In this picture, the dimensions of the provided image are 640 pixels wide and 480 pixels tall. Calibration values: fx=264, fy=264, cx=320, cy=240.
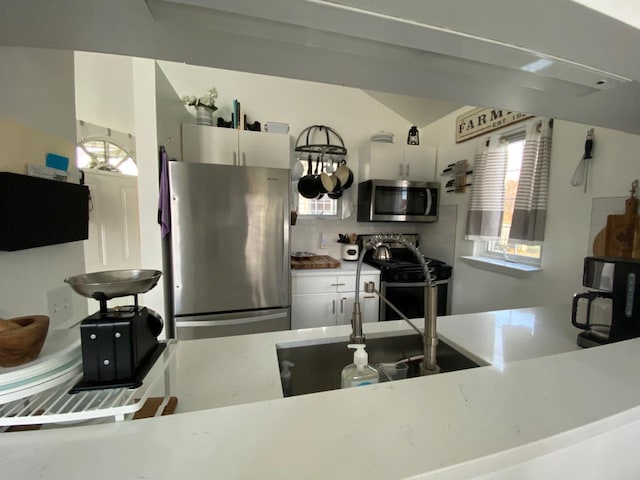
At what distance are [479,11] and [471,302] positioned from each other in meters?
2.43

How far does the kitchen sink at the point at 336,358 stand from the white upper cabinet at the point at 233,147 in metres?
1.71

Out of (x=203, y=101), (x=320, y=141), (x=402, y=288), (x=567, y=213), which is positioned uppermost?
(x=203, y=101)

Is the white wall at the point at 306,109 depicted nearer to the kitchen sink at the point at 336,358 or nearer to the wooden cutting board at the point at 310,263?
the wooden cutting board at the point at 310,263

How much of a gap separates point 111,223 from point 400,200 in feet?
Answer: 9.28

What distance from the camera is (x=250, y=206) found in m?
1.86

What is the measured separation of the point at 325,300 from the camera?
2.37m

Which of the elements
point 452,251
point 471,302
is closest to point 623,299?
point 471,302

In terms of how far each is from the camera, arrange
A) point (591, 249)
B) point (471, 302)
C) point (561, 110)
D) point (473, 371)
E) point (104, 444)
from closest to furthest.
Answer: point (104, 444) < point (473, 371) < point (561, 110) < point (591, 249) < point (471, 302)

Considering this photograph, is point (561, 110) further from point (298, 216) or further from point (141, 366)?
point (298, 216)

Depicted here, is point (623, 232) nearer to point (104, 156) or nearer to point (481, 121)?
point (481, 121)

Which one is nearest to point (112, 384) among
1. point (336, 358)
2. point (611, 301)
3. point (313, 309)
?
point (336, 358)

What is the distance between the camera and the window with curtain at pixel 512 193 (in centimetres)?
179

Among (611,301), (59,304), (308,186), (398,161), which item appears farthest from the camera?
(398,161)

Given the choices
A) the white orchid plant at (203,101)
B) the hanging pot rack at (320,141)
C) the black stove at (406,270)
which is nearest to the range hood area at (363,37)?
the black stove at (406,270)
